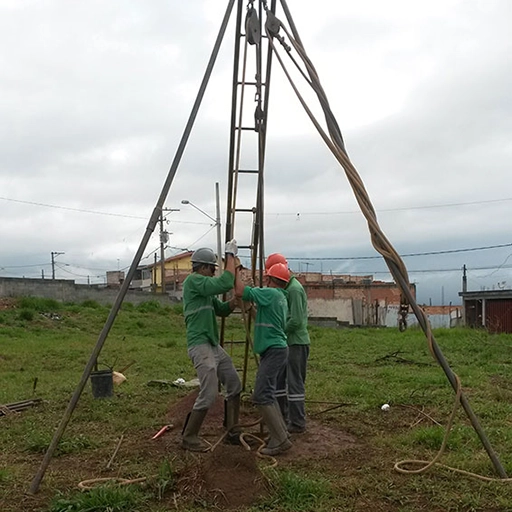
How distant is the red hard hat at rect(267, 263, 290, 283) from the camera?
21.6 feet

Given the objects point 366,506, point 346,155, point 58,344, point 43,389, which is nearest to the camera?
point 366,506

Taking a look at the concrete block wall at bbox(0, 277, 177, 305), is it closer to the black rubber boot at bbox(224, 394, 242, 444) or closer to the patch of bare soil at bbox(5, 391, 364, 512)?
the patch of bare soil at bbox(5, 391, 364, 512)

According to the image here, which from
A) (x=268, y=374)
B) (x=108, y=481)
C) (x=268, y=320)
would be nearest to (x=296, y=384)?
(x=268, y=374)

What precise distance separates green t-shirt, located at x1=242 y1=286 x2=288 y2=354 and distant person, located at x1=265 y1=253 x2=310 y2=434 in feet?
2.17

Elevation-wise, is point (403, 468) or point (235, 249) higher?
point (235, 249)

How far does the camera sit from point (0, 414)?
313 inches

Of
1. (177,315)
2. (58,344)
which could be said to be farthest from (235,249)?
(177,315)

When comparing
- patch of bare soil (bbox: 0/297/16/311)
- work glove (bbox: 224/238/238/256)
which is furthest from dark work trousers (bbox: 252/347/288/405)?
patch of bare soil (bbox: 0/297/16/311)

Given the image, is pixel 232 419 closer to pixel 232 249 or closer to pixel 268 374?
pixel 268 374

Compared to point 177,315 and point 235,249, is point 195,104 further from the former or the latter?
point 177,315

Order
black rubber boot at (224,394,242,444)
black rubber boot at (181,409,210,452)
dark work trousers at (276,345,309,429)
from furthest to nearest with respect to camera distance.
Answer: dark work trousers at (276,345,309,429), black rubber boot at (224,394,242,444), black rubber boot at (181,409,210,452)

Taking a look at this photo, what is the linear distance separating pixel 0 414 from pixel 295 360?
3723mm

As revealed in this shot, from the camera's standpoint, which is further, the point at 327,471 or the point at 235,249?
the point at 235,249

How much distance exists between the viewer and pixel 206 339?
6070mm
